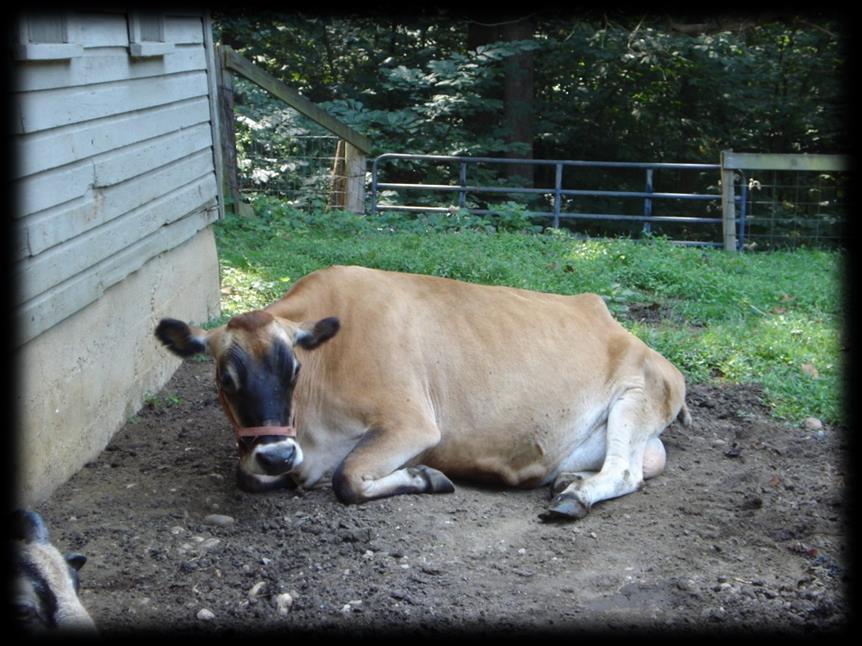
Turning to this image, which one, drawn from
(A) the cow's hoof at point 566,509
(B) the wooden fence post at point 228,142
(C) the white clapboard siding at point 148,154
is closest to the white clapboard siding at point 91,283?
(C) the white clapboard siding at point 148,154

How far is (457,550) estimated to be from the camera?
4715 mm

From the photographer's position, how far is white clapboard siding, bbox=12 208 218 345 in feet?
16.7

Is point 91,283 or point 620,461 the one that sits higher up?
point 91,283

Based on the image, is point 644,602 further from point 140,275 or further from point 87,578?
point 140,275

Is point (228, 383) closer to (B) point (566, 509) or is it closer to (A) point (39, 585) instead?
(A) point (39, 585)

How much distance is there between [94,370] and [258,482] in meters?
1.42

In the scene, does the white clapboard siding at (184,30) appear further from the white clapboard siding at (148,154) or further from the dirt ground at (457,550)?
the dirt ground at (457,550)

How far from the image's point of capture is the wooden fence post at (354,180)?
15.4 m

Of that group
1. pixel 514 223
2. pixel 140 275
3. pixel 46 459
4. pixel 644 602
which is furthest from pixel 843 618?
pixel 514 223

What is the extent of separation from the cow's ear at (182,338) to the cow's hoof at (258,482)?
0.71 meters

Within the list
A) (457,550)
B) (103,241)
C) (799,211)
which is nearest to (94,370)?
(103,241)

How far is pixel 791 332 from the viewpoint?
8.91m

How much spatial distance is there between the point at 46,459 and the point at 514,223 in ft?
34.6

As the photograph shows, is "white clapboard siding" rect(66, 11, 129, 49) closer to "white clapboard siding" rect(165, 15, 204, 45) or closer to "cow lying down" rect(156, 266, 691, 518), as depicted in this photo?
"white clapboard siding" rect(165, 15, 204, 45)
